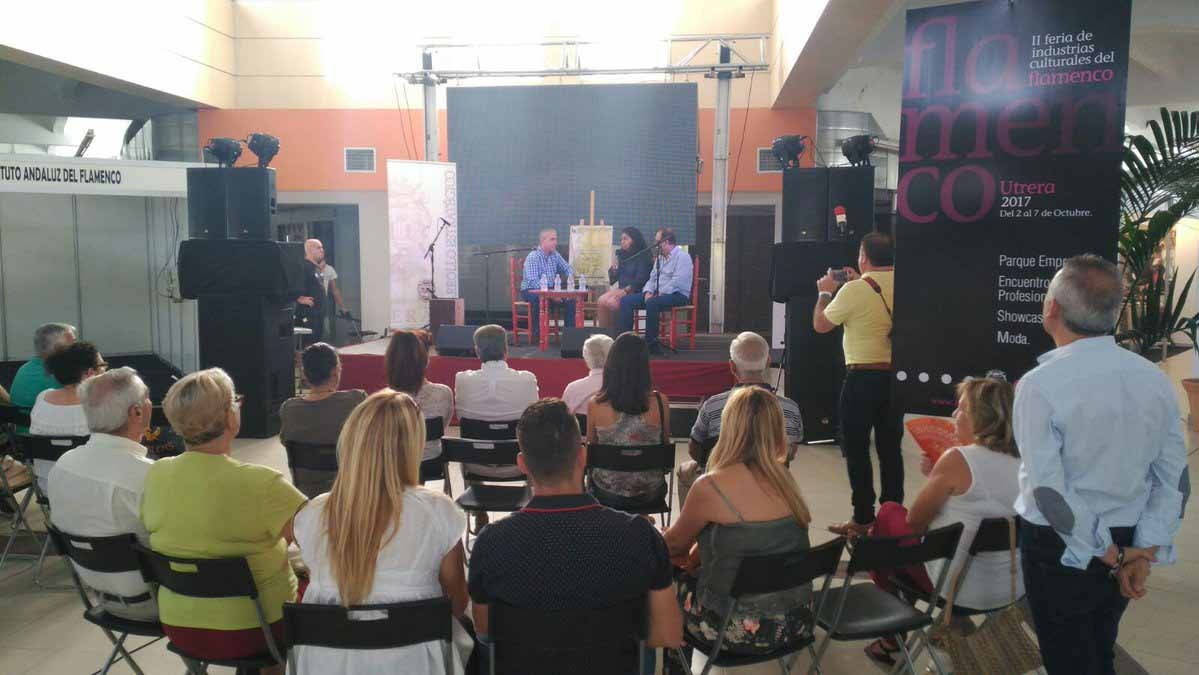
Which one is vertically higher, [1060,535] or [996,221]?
[996,221]

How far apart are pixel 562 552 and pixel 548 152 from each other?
28.3ft

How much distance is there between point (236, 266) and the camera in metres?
6.75

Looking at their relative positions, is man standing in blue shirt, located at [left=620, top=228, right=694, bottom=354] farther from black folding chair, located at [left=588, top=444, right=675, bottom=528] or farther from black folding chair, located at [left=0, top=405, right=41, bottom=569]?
black folding chair, located at [left=0, top=405, right=41, bottom=569]

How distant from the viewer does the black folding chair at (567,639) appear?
1.91 meters

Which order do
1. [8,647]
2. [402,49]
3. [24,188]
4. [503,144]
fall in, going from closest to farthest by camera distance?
[8,647] < [24,188] < [503,144] < [402,49]

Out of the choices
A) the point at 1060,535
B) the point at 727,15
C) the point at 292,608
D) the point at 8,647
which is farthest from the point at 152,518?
the point at 727,15

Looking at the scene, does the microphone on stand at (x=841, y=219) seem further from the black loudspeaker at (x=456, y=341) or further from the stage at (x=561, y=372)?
the black loudspeaker at (x=456, y=341)

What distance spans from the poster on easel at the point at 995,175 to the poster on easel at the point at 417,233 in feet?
21.3

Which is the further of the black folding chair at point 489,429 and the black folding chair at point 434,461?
the black folding chair at point 489,429

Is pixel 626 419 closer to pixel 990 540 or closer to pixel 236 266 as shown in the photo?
pixel 990 540

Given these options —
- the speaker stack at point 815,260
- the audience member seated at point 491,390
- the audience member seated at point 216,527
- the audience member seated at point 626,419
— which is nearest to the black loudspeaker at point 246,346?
the audience member seated at point 491,390

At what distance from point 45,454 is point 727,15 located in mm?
9182

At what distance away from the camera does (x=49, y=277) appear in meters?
9.27

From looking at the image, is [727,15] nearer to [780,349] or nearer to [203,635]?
[780,349]
